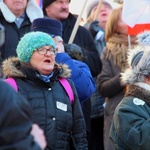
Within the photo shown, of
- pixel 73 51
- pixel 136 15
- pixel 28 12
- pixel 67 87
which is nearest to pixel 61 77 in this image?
pixel 67 87

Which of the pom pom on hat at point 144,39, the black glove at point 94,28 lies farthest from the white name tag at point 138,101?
the black glove at point 94,28

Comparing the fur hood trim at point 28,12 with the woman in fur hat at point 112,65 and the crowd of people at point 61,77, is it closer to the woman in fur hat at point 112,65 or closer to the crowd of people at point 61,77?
the crowd of people at point 61,77

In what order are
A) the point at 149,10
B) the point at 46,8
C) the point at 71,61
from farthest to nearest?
the point at 149,10
the point at 46,8
the point at 71,61

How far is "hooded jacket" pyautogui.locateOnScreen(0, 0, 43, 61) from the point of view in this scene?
15.9ft

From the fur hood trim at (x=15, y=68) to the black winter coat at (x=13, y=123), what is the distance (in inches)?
72.2

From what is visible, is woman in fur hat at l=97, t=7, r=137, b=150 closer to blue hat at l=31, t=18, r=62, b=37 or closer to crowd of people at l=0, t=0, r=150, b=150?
crowd of people at l=0, t=0, r=150, b=150

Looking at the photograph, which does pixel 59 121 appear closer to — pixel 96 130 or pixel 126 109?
pixel 126 109

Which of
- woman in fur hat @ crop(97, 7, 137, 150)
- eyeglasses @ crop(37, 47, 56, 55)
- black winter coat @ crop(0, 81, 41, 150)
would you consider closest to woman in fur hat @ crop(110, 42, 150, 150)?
eyeglasses @ crop(37, 47, 56, 55)

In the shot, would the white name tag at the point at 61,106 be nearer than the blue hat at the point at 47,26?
Yes

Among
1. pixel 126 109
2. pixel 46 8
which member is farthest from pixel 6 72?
pixel 46 8

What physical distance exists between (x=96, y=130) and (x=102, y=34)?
3.73 feet

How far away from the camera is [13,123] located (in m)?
2.22

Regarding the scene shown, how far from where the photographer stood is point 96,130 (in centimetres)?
625

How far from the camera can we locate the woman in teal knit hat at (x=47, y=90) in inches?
159
